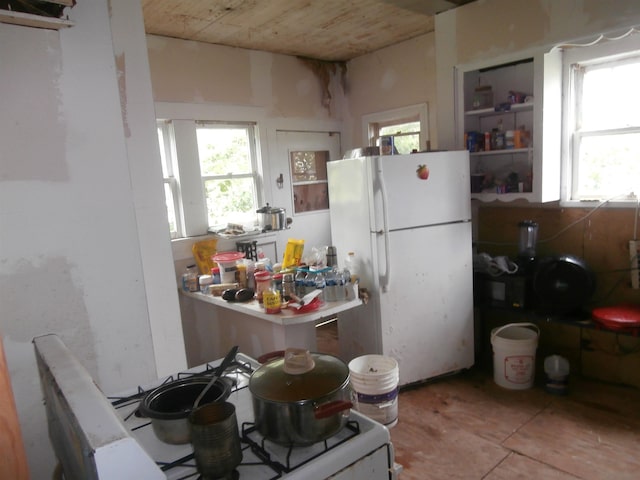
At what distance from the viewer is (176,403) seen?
1.16 m

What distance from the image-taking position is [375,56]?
4191mm

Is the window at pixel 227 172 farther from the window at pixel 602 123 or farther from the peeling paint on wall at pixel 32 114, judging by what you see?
the window at pixel 602 123

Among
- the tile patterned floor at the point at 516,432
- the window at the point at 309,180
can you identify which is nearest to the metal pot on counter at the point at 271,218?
the window at the point at 309,180

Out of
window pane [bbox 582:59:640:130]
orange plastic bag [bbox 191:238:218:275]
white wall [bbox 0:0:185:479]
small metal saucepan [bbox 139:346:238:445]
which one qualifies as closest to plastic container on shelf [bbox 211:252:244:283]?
orange plastic bag [bbox 191:238:218:275]

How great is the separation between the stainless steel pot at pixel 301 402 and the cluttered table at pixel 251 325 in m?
1.34

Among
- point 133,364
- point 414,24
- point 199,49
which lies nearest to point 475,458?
point 133,364

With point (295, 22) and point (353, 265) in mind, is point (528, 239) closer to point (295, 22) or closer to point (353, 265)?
point (353, 265)

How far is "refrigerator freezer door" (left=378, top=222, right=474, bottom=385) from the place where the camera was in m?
2.79

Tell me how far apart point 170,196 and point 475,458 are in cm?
284

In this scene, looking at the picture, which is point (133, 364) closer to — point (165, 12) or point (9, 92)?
point (9, 92)

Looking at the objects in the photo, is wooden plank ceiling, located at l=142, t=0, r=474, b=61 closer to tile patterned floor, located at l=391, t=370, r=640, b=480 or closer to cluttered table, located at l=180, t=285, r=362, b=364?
cluttered table, located at l=180, t=285, r=362, b=364

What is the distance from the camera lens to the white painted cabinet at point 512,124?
272cm

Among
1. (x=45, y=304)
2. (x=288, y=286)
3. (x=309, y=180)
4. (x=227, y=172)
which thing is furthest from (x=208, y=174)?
(x=45, y=304)

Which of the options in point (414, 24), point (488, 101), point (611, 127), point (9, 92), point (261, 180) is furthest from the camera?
point (261, 180)
